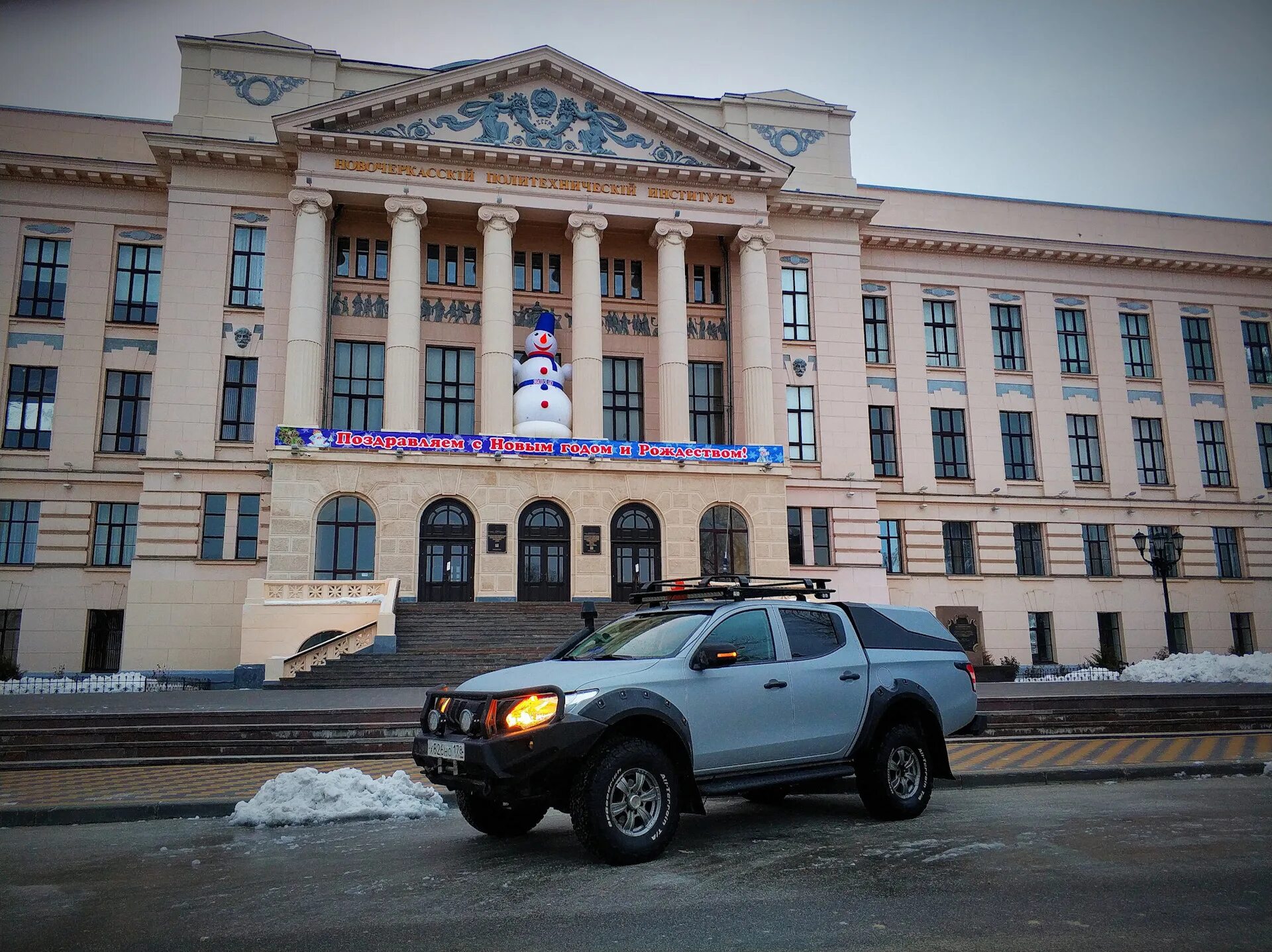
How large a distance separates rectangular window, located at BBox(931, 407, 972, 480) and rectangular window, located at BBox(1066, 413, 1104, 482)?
4753mm

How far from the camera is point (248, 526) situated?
30875 millimetres

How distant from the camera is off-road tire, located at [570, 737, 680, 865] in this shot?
6391 mm

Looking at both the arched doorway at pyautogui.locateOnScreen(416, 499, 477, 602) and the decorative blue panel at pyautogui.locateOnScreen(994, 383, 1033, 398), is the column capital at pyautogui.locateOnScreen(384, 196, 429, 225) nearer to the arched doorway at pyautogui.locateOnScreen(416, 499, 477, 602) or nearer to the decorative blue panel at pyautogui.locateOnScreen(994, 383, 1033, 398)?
the arched doorway at pyautogui.locateOnScreen(416, 499, 477, 602)

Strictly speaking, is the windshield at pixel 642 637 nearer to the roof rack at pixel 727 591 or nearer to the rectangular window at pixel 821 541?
the roof rack at pixel 727 591

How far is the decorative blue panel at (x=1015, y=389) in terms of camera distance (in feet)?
125

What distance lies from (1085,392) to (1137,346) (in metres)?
3.91

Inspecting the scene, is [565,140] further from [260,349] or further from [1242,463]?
[1242,463]

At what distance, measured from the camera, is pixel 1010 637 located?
118 feet

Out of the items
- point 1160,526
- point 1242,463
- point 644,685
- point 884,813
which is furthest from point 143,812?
point 1242,463

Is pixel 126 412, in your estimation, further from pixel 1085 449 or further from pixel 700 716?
pixel 1085 449

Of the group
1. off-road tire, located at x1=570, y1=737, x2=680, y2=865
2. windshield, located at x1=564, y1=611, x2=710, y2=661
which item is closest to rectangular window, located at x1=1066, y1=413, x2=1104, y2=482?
windshield, located at x1=564, y1=611, x2=710, y2=661

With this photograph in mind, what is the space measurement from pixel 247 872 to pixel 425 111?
30138mm

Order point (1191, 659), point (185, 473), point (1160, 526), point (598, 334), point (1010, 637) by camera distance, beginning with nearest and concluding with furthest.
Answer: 1. point (1191, 659)
2. point (185, 473)
3. point (598, 334)
4. point (1010, 637)
5. point (1160, 526)

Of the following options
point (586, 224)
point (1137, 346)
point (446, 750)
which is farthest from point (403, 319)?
point (1137, 346)
